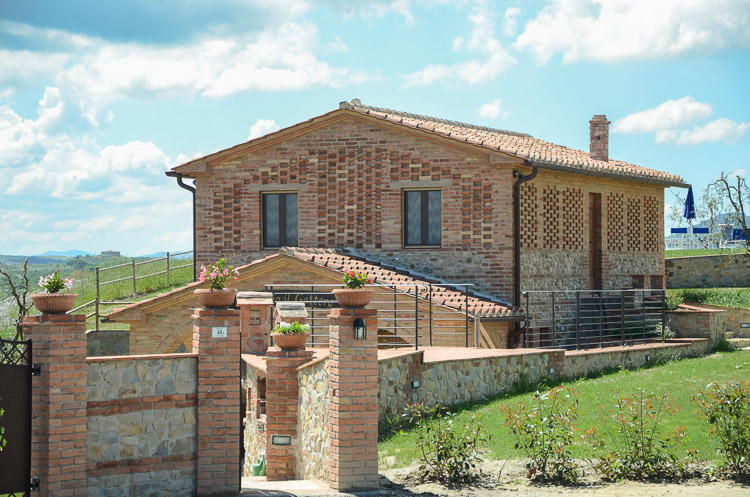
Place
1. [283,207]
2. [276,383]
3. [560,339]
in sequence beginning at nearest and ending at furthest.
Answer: [276,383], [560,339], [283,207]

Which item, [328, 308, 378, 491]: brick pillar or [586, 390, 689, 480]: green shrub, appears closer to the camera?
[328, 308, 378, 491]: brick pillar

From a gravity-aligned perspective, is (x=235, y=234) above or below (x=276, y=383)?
above

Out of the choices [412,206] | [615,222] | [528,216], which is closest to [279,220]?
[412,206]

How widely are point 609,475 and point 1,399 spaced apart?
6805mm

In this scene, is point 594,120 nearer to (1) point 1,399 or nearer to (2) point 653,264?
(2) point 653,264

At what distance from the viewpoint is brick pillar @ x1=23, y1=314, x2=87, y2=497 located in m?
9.31

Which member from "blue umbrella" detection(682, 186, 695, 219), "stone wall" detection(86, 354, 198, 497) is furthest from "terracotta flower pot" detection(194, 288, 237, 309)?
"blue umbrella" detection(682, 186, 695, 219)

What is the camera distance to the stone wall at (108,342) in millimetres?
25000

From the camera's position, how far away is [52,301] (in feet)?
30.6

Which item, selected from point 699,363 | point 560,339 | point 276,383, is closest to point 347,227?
point 560,339

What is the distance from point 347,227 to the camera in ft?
75.8

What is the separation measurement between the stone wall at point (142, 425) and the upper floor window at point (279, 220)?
13514 mm

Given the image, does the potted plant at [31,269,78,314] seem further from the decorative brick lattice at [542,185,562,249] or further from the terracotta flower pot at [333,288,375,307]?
the decorative brick lattice at [542,185,562,249]

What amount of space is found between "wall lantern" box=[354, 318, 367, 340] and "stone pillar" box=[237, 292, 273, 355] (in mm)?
5529
